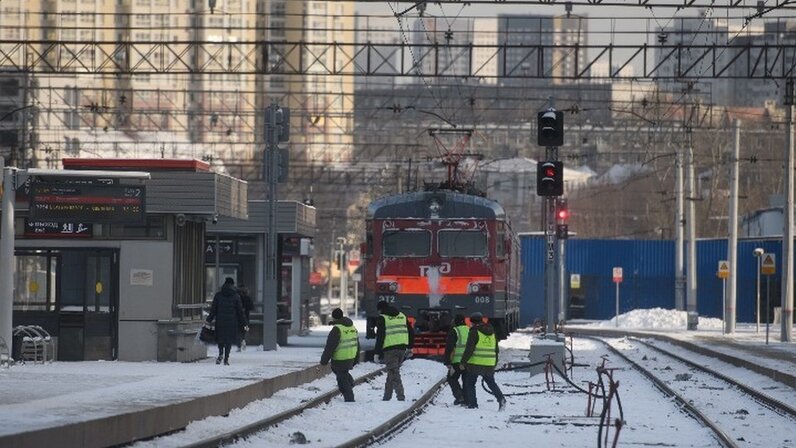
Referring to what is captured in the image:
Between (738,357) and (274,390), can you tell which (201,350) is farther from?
(738,357)

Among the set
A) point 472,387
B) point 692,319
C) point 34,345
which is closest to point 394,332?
point 472,387

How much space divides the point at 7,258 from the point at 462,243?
11647mm

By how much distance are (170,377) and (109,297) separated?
5.70 metres

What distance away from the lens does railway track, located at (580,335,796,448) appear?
870 inches

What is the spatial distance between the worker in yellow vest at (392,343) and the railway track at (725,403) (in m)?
4.11

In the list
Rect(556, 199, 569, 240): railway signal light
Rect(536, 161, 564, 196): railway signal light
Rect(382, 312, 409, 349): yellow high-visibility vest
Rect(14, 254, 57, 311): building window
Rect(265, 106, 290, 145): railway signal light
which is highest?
Rect(265, 106, 290, 145): railway signal light

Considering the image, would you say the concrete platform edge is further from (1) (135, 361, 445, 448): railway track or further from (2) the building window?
(2) the building window

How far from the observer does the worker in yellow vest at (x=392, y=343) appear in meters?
26.7

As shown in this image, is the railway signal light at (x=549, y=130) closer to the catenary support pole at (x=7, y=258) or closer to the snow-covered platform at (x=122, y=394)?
the snow-covered platform at (x=122, y=394)

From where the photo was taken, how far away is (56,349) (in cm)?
3238

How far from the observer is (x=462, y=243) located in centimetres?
3909

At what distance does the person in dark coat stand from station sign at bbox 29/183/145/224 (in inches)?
76.1

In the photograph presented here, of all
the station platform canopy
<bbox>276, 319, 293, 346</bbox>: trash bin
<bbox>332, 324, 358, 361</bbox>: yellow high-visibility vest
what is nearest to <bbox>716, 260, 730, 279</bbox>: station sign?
<bbox>276, 319, 293, 346</bbox>: trash bin

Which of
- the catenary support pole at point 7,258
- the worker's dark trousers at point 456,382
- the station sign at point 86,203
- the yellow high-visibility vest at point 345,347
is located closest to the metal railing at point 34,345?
the catenary support pole at point 7,258
